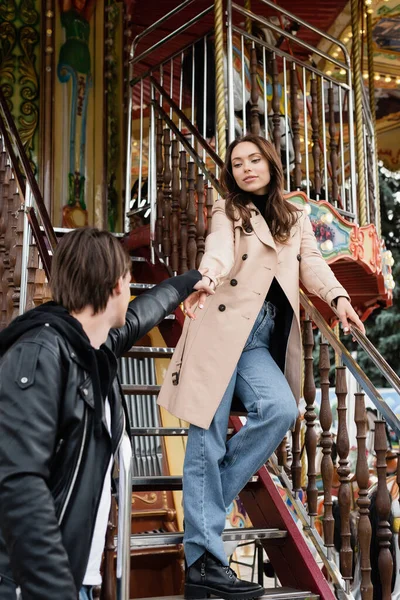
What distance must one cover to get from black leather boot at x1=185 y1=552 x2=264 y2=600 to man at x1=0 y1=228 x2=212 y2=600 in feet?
4.03

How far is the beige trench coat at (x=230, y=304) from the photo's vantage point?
10.3ft

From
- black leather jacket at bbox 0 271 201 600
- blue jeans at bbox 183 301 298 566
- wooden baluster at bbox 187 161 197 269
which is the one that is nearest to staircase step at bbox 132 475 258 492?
blue jeans at bbox 183 301 298 566

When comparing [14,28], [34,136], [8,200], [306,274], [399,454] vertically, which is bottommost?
[399,454]

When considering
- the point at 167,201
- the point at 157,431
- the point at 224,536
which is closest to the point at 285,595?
the point at 224,536

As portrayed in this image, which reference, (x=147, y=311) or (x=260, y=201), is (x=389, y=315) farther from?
(x=147, y=311)

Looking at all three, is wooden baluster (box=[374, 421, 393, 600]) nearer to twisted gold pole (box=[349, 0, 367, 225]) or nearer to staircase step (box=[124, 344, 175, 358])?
staircase step (box=[124, 344, 175, 358])

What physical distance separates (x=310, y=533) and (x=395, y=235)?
16.5 meters

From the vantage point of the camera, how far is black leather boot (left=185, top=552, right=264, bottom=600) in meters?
2.95

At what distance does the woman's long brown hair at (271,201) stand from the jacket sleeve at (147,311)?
2.60ft

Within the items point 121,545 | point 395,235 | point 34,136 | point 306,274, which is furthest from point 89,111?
point 395,235

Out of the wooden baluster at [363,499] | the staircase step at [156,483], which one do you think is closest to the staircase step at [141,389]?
the staircase step at [156,483]

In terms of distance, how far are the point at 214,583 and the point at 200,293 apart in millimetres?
1056

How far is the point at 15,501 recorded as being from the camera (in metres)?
1.54

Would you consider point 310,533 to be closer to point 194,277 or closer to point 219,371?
point 219,371
